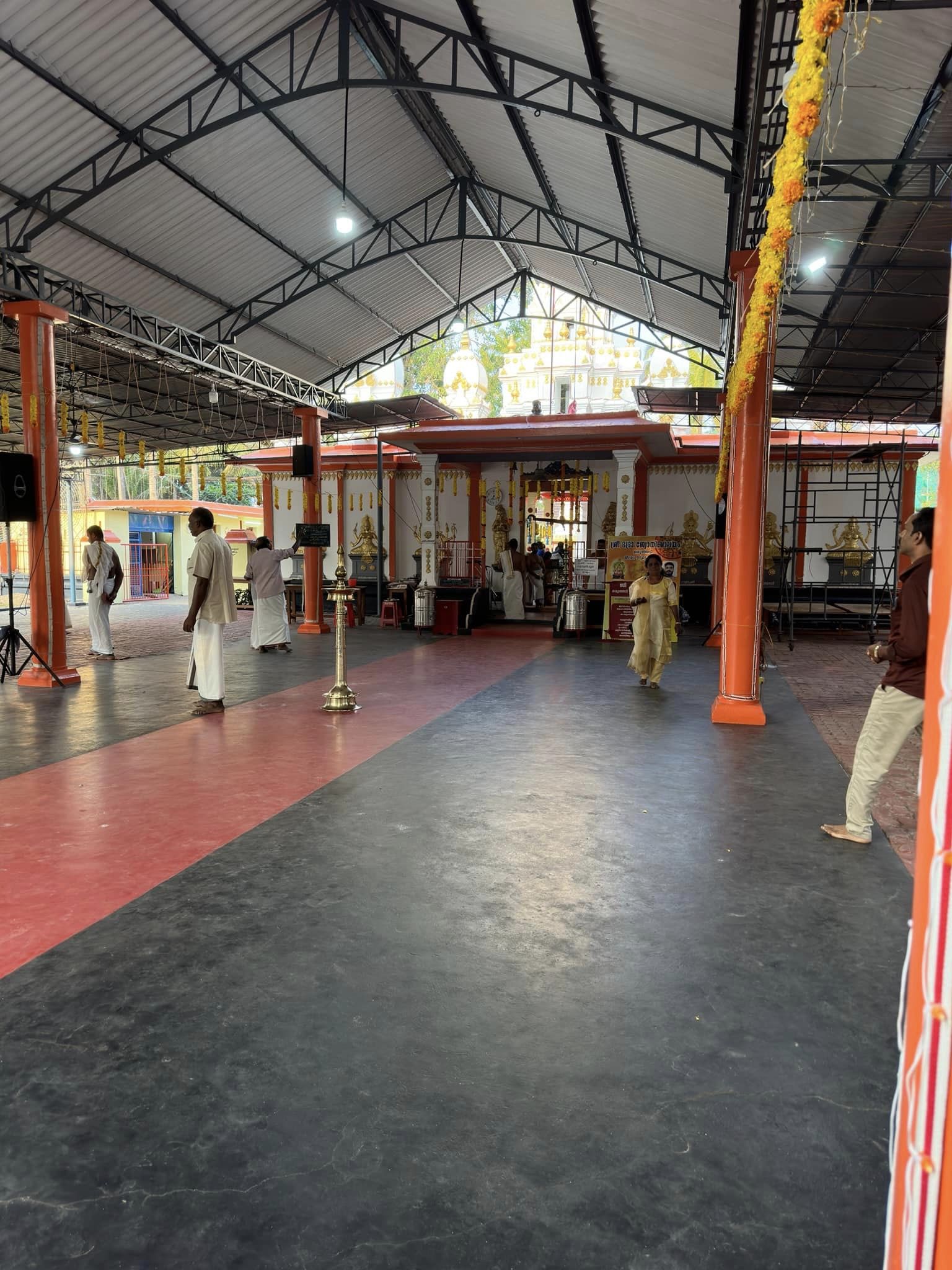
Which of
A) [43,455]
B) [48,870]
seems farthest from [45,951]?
[43,455]

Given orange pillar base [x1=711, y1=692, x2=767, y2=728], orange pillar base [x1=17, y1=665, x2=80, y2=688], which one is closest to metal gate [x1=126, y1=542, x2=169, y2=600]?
orange pillar base [x1=17, y1=665, x2=80, y2=688]

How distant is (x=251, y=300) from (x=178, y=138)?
194 inches

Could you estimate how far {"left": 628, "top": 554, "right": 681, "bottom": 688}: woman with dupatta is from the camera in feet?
27.5

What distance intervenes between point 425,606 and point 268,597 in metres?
3.61

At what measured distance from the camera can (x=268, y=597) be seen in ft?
36.7

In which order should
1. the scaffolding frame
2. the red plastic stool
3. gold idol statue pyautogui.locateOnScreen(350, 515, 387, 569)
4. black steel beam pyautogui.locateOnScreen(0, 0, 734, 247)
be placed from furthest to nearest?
gold idol statue pyautogui.locateOnScreen(350, 515, 387, 569) < the red plastic stool < the scaffolding frame < black steel beam pyautogui.locateOnScreen(0, 0, 734, 247)

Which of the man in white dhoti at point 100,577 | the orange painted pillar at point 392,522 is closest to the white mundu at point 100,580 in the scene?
the man in white dhoti at point 100,577

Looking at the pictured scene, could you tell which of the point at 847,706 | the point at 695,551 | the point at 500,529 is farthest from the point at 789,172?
the point at 500,529

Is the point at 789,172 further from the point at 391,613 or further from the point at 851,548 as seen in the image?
the point at 851,548

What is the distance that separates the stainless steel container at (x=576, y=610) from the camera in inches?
524

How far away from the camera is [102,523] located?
27.3 m

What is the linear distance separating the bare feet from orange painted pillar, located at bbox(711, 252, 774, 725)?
2705 mm

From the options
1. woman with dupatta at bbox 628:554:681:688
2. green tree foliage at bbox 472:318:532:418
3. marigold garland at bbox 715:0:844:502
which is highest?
green tree foliage at bbox 472:318:532:418

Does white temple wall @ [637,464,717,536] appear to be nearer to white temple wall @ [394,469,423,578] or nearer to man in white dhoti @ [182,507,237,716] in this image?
white temple wall @ [394,469,423,578]
